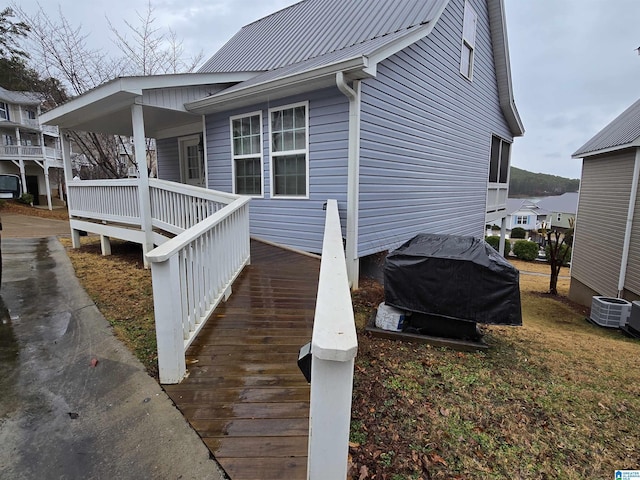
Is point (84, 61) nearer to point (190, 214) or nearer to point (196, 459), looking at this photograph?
point (190, 214)

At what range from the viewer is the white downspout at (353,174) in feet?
17.2

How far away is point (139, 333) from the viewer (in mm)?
3553

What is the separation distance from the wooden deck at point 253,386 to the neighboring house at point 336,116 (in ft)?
7.89

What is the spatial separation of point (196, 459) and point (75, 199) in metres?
9.10

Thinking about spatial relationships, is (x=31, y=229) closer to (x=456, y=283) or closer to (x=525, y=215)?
(x=456, y=283)

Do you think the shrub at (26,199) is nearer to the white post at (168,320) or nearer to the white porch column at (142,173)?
the white porch column at (142,173)

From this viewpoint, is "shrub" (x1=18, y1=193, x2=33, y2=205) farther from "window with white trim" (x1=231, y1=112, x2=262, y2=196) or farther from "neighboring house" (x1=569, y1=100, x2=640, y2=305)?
"neighboring house" (x1=569, y1=100, x2=640, y2=305)

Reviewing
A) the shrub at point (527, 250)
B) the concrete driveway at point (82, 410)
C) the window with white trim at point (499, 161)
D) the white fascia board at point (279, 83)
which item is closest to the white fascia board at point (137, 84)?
the white fascia board at point (279, 83)

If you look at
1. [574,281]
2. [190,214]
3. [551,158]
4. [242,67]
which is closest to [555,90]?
[574,281]

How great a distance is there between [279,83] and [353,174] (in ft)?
6.33

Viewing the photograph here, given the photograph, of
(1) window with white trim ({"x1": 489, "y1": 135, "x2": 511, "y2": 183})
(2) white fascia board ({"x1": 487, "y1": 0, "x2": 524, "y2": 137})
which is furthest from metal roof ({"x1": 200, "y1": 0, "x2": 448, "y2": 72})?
(1) window with white trim ({"x1": 489, "y1": 135, "x2": 511, "y2": 183})

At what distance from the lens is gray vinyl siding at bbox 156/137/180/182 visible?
994cm

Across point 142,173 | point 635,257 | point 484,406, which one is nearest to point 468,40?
point 635,257

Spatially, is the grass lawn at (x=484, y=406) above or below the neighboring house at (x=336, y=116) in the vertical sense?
below
